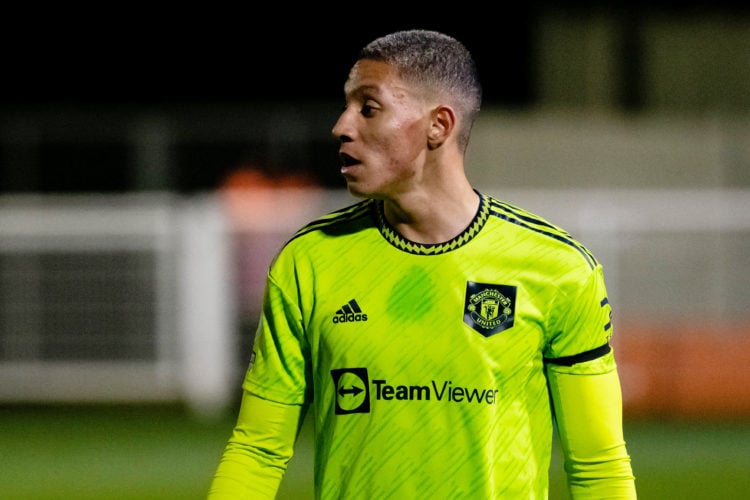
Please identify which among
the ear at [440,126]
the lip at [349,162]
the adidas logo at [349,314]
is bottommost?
the adidas logo at [349,314]

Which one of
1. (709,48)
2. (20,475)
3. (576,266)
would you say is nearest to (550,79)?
(709,48)

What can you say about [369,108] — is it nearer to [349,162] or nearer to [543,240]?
[349,162]

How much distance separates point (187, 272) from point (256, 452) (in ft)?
32.6

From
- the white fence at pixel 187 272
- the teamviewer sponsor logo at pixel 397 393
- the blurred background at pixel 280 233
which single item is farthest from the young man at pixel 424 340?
the white fence at pixel 187 272

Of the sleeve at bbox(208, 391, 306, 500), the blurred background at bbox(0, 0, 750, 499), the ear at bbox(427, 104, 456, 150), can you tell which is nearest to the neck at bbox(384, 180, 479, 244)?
the ear at bbox(427, 104, 456, 150)

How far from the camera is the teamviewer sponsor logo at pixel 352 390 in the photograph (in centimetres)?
340

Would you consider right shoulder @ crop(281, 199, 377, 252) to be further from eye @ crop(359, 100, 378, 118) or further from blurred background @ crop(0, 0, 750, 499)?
blurred background @ crop(0, 0, 750, 499)

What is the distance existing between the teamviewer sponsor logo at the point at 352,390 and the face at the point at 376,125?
0.38 m

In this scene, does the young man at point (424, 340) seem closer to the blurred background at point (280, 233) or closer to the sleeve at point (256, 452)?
the sleeve at point (256, 452)

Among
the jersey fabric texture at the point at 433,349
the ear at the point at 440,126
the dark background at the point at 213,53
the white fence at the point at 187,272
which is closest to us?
the jersey fabric texture at the point at 433,349

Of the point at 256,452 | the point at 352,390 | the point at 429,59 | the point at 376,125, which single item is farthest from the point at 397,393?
the point at 429,59

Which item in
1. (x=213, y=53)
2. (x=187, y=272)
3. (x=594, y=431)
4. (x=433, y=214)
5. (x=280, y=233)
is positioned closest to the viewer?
(x=594, y=431)

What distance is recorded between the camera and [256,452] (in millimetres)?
3443

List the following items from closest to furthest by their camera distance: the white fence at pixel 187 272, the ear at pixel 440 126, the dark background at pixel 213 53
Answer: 1. the ear at pixel 440 126
2. the white fence at pixel 187 272
3. the dark background at pixel 213 53
